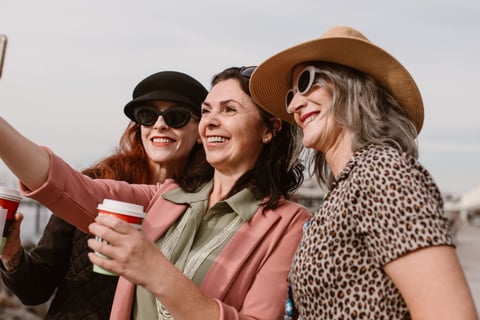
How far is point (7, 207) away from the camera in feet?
7.25

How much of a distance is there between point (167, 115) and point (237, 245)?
1.28 meters

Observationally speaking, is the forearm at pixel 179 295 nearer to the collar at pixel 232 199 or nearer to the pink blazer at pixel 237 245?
the pink blazer at pixel 237 245

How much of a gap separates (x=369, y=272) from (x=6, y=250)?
1.74m

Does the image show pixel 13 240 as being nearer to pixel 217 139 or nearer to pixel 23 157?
pixel 23 157

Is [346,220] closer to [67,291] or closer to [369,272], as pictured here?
[369,272]

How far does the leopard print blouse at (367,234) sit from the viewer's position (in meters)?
1.67

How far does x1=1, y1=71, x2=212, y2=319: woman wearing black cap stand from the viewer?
2830mm

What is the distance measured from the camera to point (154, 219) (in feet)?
8.06

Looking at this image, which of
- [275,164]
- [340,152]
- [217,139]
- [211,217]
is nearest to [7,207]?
[211,217]

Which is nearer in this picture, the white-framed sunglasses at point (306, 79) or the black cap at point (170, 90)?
the white-framed sunglasses at point (306, 79)

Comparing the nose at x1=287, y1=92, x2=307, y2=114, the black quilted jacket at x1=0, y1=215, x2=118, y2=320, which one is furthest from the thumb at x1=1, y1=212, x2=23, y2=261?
the nose at x1=287, y1=92, x2=307, y2=114

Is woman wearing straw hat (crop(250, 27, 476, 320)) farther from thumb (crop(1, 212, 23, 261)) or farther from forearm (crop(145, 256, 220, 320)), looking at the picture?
thumb (crop(1, 212, 23, 261))

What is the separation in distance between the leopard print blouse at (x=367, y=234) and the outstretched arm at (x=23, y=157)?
3.30 ft

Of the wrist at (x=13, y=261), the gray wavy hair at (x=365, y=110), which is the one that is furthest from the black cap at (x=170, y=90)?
the gray wavy hair at (x=365, y=110)
